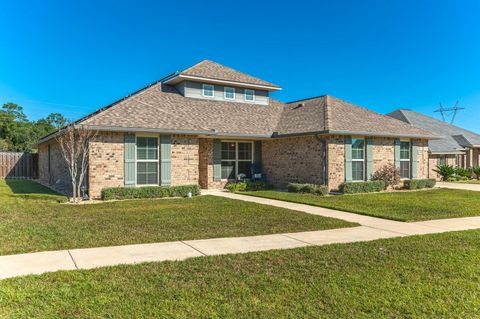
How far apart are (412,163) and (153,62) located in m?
19.7

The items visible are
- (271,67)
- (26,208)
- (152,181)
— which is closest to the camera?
(26,208)

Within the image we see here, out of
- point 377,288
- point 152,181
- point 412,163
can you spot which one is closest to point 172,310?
point 377,288

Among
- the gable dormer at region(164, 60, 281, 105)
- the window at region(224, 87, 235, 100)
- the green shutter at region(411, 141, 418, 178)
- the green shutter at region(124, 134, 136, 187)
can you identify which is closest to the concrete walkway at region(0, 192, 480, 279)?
the green shutter at region(124, 134, 136, 187)

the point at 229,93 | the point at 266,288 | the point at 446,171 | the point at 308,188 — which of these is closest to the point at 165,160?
the point at 308,188

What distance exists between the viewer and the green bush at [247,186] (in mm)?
17453

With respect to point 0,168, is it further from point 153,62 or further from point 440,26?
point 440,26

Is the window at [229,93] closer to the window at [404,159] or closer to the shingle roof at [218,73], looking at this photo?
the shingle roof at [218,73]

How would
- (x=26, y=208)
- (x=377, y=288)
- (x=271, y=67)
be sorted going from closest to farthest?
(x=377, y=288) → (x=26, y=208) → (x=271, y=67)

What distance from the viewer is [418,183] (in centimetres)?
1889

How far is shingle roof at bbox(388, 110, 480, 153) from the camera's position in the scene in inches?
1045

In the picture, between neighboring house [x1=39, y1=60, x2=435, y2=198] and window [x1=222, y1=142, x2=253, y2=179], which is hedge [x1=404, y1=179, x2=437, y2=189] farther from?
window [x1=222, y1=142, x2=253, y2=179]

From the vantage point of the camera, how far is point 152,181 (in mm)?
14945

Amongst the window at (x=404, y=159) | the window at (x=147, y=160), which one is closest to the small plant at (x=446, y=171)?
the window at (x=404, y=159)

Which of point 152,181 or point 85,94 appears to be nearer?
point 152,181
